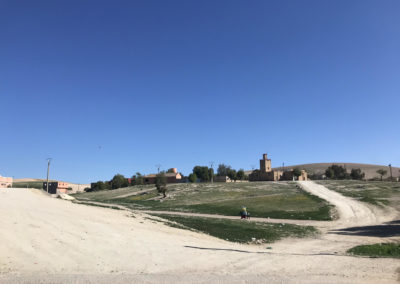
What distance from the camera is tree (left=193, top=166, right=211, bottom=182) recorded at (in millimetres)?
A: 138125

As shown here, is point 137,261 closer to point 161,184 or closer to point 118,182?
point 161,184

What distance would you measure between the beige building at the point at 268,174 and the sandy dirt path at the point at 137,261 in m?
113

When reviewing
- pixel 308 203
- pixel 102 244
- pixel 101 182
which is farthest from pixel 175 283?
pixel 101 182

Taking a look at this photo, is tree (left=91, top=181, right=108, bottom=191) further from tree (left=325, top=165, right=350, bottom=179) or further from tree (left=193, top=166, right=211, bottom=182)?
tree (left=325, top=165, right=350, bottom=179)

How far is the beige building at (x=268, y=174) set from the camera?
12621 cm

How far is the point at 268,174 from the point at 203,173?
32.3 metres

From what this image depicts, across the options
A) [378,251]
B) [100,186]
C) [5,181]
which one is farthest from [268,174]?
[378,251]

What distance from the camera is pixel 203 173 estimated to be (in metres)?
139

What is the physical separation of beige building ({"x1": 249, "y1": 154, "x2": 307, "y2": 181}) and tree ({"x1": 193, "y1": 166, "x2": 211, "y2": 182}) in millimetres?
22724

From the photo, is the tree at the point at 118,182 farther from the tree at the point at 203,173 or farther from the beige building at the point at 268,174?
the beige building at the point at 268,174

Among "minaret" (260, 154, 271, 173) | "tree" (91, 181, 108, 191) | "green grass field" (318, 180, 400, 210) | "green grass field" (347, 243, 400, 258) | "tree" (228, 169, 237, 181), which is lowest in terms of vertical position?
"tree" (91, 181, 108, 191)

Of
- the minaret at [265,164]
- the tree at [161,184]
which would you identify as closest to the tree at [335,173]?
the minaret at [265,164]

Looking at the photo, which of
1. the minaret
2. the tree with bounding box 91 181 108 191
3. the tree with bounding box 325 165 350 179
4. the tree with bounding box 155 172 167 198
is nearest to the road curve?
the tree with bounding box 155 172 167 198

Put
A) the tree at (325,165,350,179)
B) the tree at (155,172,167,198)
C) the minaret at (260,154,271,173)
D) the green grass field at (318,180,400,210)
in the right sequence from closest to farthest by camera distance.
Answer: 1. the green grass field at (318,180,400,210)
2. the tree at (155,172,167,198)
3. the tree at (325,165,350,179)
4. the minaret at (260,154,271,173)
